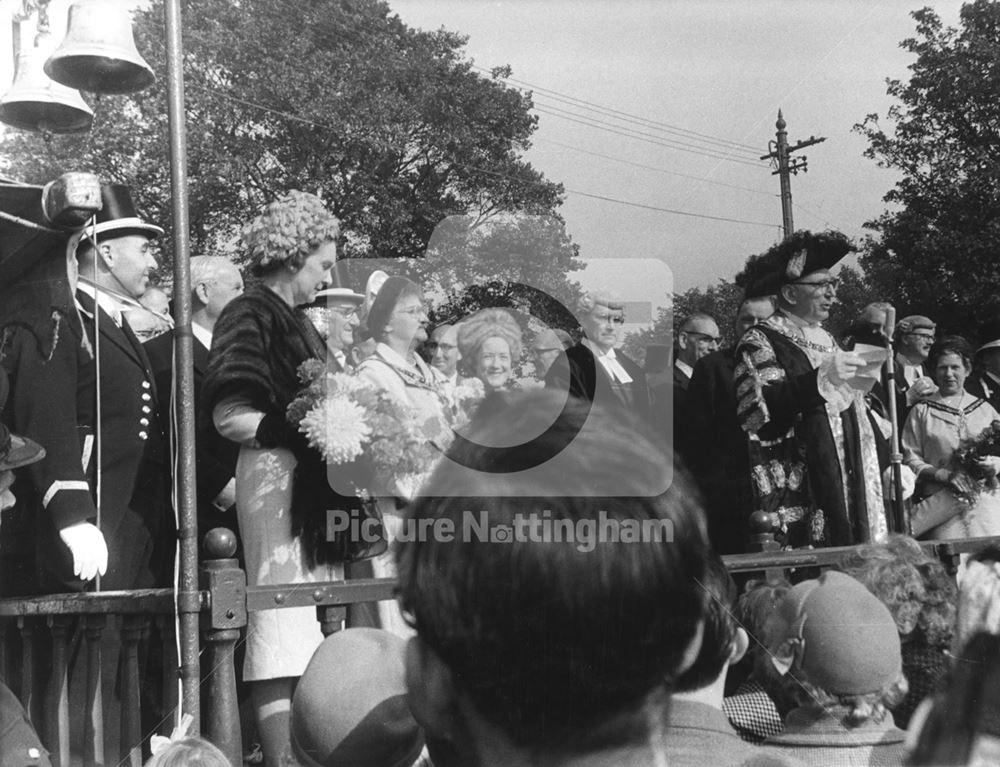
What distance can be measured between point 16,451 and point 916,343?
304cm

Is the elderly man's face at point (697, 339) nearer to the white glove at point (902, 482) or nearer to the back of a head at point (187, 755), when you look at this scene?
the white glove at point (902, 482)

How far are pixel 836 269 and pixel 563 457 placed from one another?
2.81 meters

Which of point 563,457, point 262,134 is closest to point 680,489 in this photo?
point 563,457

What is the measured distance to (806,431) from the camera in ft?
10.5

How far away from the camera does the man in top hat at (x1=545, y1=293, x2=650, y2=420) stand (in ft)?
8.69

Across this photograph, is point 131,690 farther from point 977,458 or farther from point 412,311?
point 977,458

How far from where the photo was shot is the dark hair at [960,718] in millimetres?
1034

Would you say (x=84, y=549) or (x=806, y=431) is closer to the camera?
(x=84, y=549)

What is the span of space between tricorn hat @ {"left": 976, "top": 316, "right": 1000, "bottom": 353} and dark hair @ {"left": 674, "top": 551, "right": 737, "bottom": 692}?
11.5 feet

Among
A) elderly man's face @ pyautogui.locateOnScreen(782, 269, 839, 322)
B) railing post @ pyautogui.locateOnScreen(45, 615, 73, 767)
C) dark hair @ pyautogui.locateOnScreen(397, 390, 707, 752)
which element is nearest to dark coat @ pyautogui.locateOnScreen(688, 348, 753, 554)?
elderly man's face @ pyautogui.locateOnScreen(782, 269, 839, 322)

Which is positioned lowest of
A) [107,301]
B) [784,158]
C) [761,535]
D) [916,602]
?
[916,602]

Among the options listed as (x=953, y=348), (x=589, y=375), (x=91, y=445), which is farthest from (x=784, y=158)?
(x=91, y=445)

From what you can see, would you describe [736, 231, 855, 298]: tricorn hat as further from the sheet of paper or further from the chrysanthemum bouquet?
the chrysanthemum bouquet

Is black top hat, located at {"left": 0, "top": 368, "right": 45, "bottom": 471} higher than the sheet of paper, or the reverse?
the sheet of paper
